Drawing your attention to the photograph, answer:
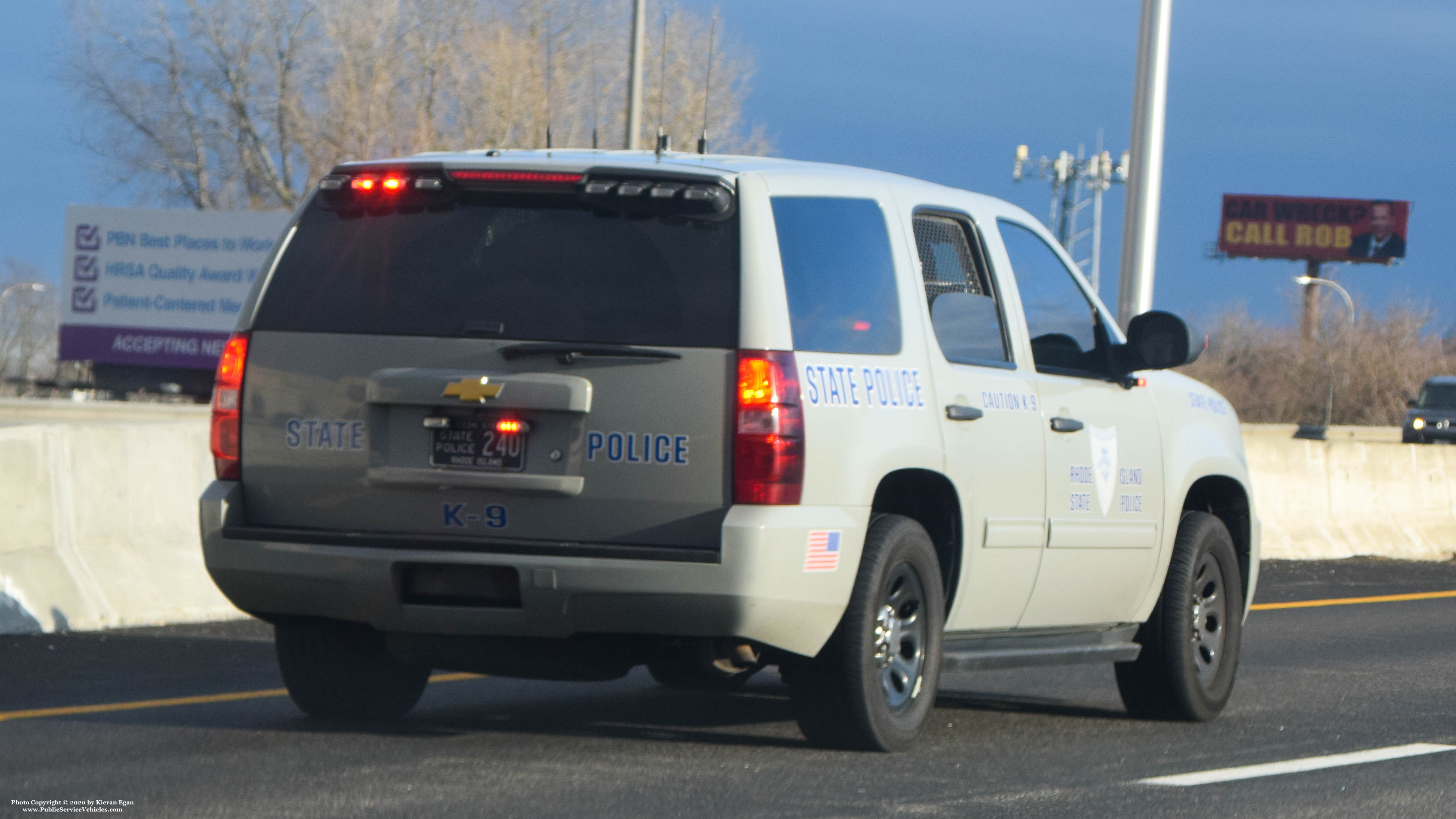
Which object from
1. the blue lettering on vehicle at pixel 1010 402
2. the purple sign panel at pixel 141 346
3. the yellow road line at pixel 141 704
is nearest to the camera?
the blue lettering on vehicle at pixel 1010 402

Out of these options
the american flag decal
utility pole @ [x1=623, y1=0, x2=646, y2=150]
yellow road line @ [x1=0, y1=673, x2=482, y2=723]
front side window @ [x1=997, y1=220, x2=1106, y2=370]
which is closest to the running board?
the american flag decal

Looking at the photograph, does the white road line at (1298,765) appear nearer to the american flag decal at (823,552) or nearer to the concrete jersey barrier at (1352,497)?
the american flag decal at (823,552)

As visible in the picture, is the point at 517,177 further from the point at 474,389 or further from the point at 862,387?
the point at 862,387

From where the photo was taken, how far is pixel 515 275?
21.0 ft

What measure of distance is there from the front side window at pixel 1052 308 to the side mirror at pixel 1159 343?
5.6 inches

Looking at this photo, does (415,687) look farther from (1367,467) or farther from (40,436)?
(1367,467)

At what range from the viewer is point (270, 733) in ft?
Answer: 22.9

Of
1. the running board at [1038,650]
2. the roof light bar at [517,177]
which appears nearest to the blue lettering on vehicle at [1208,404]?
the running board at [1038,650]

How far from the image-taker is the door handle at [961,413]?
22.6ft

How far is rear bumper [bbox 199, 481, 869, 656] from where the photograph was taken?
612 cm

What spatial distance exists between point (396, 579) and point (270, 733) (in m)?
0.98

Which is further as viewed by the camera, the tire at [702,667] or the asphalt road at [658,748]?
the tire at [702,667]

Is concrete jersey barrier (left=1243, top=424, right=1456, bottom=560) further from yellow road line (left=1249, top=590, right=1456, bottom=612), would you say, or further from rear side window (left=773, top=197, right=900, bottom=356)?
rear side window (left=773, top=197, right=900, bottom=356)

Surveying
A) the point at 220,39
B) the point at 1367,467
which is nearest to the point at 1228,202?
the point at 220,39
